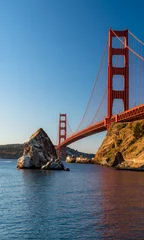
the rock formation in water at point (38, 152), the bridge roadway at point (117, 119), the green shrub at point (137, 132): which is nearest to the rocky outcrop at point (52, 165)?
the rock formation in water at point (38, 152)

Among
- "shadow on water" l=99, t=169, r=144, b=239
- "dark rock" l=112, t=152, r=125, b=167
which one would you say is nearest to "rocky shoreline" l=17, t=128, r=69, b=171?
"dark rock" l=112, t=152, r=125, b=167

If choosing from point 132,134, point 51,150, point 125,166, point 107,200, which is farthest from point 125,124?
point 107,200

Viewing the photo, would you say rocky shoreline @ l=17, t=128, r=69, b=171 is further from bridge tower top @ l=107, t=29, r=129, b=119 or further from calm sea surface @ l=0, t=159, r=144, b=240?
bridge tower top @ l=107, t=29, r=129, b=119

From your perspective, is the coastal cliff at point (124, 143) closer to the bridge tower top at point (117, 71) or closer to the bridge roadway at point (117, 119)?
the bridge roadway at point (117, 119)

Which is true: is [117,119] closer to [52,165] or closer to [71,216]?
[52,165]

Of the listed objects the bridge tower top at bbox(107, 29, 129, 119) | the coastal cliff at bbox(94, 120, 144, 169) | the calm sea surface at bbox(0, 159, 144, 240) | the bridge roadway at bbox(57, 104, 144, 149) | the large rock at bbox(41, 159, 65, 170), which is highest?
the bridge tower top at bbox(107, 29, 129, 119)

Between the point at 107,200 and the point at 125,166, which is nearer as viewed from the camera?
the point at 107,200

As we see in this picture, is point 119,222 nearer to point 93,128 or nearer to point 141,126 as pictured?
point 141,126
